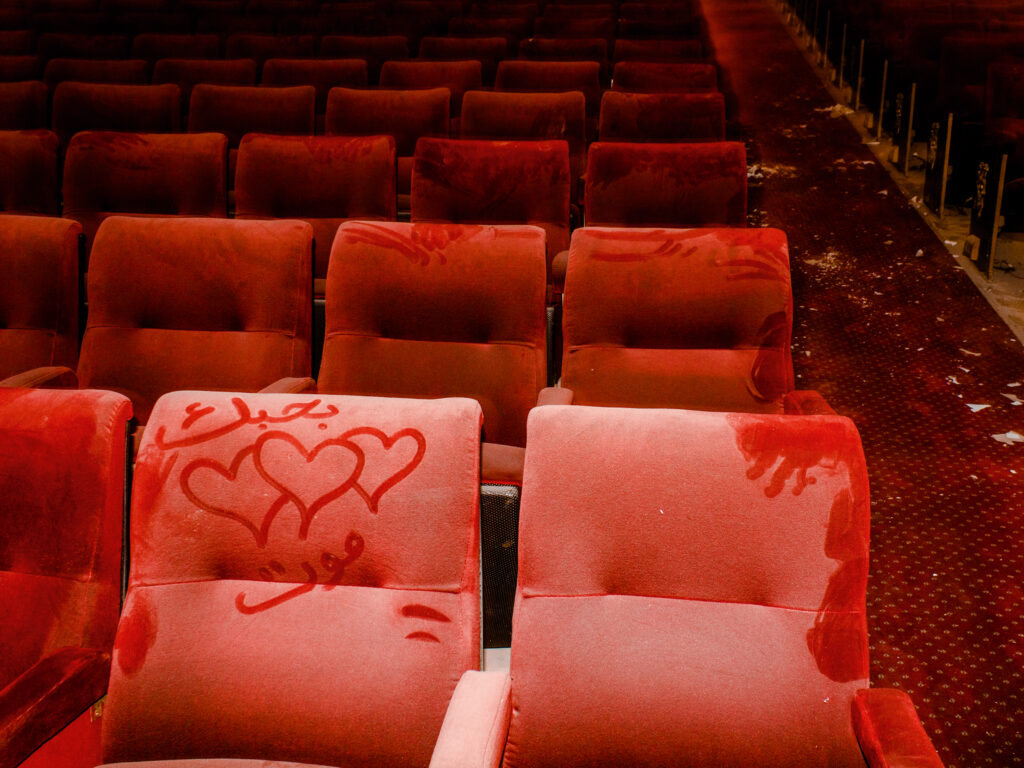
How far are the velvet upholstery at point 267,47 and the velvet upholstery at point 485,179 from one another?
205cm

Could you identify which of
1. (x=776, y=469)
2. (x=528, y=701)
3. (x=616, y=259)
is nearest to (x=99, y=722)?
(x=528, y=701)

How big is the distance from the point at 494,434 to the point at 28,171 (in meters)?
1.60

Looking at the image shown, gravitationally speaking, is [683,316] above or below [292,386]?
above

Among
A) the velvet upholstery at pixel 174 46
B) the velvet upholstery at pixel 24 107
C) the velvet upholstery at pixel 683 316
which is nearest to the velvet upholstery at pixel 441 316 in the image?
the velvet upholstery at pixel 683 316

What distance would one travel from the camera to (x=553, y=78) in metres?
3.38

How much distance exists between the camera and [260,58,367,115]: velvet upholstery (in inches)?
139

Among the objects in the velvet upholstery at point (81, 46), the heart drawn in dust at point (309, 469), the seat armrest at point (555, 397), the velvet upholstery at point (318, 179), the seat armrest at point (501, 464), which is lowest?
the seat armrest at point (501, 464)

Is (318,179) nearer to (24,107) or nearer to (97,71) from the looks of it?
(24,107)

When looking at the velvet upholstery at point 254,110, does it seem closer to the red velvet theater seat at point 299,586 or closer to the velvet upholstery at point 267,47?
the velvet upholstery at point 267,47

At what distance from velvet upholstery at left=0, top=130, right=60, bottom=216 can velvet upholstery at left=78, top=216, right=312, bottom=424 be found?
82cm

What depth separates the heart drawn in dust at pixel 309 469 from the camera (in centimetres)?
104

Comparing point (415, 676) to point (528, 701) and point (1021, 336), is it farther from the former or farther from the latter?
point (1021, 336)

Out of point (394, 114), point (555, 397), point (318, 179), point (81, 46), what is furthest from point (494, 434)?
point (81, 46)

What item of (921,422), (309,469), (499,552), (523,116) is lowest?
(921,422)
